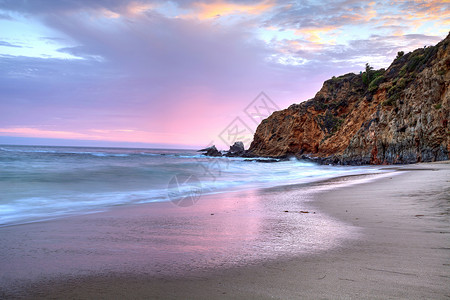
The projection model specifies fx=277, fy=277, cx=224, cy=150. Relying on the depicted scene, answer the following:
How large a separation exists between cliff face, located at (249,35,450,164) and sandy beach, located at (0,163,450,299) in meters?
18.9

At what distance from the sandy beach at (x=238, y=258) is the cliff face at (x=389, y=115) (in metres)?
18.9

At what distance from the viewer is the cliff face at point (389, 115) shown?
18.9m

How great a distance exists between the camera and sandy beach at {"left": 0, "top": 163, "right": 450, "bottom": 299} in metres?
1.64

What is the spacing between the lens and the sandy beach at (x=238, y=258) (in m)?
1.64

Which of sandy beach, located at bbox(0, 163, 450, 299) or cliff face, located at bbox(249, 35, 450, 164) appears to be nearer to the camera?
sandy beach, located at bbox(0, 163, 450, 299)

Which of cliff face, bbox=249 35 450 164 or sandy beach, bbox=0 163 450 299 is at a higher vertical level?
cliff face, bbox=249 35 450 164

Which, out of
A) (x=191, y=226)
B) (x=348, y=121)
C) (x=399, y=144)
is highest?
(x=348, y=121)

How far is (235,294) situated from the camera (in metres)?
1.58

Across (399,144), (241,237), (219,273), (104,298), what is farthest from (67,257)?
(399,144)

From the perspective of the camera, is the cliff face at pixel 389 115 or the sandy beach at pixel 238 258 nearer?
the sandy beach at pixel 238 258

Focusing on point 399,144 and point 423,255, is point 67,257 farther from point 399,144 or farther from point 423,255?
point 399,144

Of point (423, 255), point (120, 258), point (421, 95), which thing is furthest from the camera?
point (421, 95)

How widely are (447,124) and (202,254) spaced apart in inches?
828

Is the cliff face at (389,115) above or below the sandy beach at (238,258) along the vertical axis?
above
